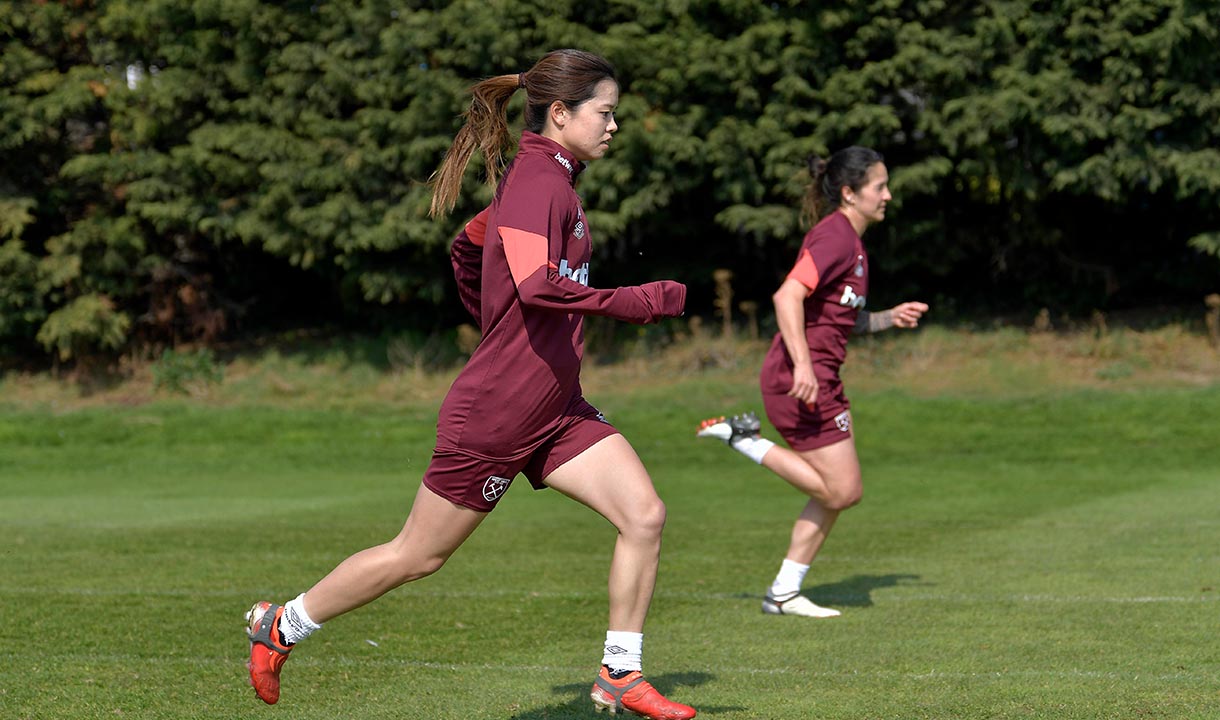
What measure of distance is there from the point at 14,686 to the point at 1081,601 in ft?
17.5

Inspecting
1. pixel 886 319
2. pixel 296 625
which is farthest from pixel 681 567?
pixel 296 625

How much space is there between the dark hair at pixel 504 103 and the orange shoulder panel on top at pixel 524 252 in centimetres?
33

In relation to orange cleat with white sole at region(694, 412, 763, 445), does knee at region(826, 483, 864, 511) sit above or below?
below

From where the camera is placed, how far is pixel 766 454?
26.3ft

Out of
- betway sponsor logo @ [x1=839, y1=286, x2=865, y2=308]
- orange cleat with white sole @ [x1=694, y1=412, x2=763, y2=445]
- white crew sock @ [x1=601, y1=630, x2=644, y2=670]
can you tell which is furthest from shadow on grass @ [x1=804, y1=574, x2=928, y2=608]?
white crew sock @ [x1=601, y1=630, x2=644, y2=670]

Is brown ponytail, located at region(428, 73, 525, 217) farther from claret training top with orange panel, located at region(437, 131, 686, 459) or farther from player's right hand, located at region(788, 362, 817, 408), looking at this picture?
player's right hand, located at region(788, 362, 817, 408)

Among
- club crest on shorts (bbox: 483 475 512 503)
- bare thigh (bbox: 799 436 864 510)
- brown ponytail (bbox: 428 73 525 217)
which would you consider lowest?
bare thigh (bbox: 799 436 864 510)

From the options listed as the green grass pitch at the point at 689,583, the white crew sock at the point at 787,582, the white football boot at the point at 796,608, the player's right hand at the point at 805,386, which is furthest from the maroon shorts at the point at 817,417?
the green grass pitch at the point at 689,583

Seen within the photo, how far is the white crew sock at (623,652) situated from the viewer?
5051mm

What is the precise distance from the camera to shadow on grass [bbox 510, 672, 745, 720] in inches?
211

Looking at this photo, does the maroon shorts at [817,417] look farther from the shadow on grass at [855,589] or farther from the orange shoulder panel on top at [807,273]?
the shadow on grass at [855,589]

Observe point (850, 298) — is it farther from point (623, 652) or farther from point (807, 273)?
point (623, 652)

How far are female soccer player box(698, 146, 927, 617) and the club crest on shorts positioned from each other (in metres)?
2.84

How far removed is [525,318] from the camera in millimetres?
4965
